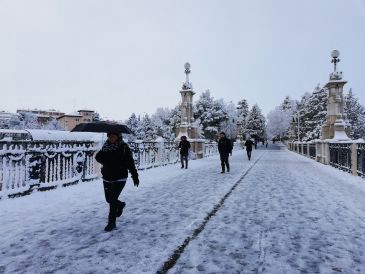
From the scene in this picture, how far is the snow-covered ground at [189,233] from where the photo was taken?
12.5 feet

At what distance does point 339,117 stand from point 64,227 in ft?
64.4

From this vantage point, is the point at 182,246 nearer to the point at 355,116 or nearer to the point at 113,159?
the point at 113,159

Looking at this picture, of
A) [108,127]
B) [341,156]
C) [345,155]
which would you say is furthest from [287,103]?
[108,127]

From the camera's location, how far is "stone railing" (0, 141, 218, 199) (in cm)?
800

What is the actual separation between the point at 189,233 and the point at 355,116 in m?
74.7

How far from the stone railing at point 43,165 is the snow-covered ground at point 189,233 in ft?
1.53

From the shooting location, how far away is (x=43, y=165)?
30.2 feet

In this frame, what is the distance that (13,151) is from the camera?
317 inches

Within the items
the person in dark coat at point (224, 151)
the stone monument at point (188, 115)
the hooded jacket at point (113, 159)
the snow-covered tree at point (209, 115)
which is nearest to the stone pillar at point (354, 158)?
the person in dark coat at point (224, 151)

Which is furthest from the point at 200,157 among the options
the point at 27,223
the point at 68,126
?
the point at 68,126

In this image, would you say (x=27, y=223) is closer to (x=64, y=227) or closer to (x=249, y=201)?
Result: (x=64, y=227)

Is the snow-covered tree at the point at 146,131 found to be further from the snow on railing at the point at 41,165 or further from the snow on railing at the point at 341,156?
the snow on railing at the point at 41,165

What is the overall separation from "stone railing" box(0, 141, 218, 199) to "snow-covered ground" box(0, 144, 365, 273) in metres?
0.46

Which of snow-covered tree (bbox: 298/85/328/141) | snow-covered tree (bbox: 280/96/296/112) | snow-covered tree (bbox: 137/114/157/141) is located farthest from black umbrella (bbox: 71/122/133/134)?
snow-covered tree (bbox: 280/96/296/112)
